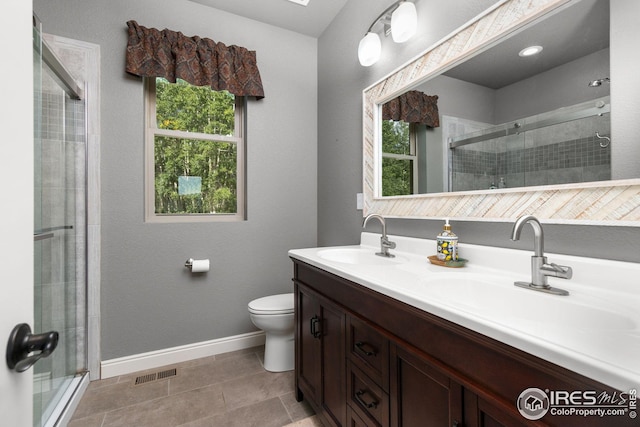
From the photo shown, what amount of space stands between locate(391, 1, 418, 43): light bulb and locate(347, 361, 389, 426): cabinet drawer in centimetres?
155

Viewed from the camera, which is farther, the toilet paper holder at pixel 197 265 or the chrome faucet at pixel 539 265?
the toilet paper holder at pixel 197 265

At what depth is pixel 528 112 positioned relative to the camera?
3.45ft

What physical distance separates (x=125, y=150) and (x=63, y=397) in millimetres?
1472

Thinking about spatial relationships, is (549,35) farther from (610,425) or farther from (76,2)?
(76,2)

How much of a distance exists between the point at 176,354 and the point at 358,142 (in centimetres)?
199

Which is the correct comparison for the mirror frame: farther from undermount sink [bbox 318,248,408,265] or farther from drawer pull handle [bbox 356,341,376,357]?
drawer pull handle [bbox 356,341,376,357]

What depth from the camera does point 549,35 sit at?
98 cm

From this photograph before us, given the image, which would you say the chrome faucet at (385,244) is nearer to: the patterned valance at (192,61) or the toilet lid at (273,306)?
the toilet lid at (273,306)

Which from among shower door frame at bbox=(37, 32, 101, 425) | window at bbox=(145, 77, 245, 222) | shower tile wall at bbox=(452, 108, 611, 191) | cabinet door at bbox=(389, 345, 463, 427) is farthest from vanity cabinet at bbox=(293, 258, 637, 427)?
shower door frame at bbox=(37, 32, 101, 425)

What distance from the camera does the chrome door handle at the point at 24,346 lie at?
16.9 inches

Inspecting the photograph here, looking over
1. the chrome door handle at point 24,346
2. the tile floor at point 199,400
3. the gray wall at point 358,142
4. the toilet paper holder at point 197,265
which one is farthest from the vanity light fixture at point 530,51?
the toilet paper holder at point 197,265

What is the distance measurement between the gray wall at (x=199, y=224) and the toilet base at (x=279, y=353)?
417 mm

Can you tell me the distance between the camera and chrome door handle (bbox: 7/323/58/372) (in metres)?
0.43

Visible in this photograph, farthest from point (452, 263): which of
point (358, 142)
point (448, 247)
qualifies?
point (358, 142)
